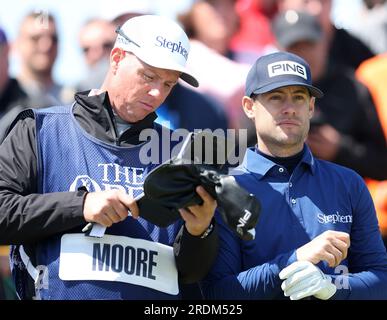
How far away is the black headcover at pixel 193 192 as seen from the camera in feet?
12.8

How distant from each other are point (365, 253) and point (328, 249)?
393mm

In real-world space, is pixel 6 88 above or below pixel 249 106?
above

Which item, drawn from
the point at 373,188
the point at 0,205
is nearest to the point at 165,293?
the point at 0,205

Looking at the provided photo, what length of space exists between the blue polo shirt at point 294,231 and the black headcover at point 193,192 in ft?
1.05

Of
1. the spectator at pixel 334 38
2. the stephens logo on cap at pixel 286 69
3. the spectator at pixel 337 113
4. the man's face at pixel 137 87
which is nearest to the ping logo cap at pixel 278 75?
the stephens logo on cap at pixel 286 69

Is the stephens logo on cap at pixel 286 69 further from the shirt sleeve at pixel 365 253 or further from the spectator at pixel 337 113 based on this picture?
the spectator at pixel 337 113

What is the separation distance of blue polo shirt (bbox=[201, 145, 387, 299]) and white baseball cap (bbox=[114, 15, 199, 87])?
54 cm

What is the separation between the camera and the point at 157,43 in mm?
4344

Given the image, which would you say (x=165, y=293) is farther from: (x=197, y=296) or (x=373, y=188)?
(x=373, y=188)

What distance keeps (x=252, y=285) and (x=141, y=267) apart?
0.45 metres

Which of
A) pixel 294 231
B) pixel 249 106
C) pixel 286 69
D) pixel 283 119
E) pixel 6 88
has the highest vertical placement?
pixel 6 88

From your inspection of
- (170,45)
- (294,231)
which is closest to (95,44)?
(170,45)

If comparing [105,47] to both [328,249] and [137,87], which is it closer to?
[137,87]

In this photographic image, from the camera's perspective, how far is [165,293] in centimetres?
417
